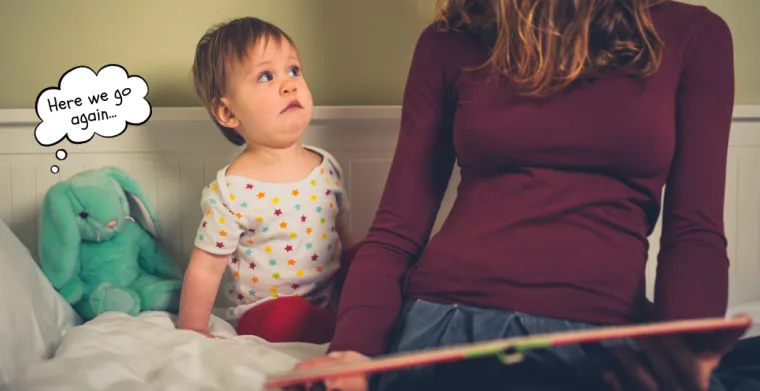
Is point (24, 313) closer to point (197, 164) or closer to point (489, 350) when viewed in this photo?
point (197, 164)

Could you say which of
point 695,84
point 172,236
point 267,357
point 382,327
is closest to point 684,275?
point 695,84

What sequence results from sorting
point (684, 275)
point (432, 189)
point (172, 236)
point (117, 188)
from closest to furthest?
point (684, 275) < point (432, 189) < point (117, 188) < point (172, 236)

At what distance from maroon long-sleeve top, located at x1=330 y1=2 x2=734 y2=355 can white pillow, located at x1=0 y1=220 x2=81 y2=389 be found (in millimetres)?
440

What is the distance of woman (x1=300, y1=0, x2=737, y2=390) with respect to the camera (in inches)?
27.1

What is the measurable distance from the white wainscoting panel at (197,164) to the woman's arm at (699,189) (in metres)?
0.49

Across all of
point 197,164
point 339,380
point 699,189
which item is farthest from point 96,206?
point 699,189

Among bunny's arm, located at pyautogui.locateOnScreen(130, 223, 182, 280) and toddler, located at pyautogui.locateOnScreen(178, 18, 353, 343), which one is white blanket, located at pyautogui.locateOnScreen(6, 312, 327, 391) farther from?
bunny's arm, located at pyautogui.locateOnScreen(130, 223, 182, 280)

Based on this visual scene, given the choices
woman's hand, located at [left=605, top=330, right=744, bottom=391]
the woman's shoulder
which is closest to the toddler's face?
the woman's shoulder

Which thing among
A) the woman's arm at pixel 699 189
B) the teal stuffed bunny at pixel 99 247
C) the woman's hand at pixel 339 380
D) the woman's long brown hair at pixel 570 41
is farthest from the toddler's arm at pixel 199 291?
the woman's arm at pixel 699 189

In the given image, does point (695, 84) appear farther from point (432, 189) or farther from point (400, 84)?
point (400, 84)

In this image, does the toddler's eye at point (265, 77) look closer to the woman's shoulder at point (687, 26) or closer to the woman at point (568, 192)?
the woman at point (568, 192)

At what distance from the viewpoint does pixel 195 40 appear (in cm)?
125

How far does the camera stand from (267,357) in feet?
2.82

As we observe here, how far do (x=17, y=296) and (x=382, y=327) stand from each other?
0.53 m
